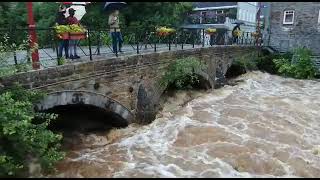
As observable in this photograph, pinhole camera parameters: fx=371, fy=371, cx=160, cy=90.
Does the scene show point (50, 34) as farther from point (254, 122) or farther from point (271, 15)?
point (271, 15)

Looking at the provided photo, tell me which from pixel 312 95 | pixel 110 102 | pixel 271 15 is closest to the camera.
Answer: pixel 110 102

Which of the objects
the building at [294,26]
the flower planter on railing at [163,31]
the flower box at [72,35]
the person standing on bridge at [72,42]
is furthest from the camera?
the building at [294,26]

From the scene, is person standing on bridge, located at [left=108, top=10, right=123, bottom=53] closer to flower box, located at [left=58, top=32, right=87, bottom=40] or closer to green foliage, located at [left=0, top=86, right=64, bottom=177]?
flower box, located at [left=58, top=32, right=87, bottom=40]

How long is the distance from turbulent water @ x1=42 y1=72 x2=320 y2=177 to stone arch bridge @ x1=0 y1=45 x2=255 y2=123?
2.30 ft

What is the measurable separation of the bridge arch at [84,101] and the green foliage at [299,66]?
42.8ft

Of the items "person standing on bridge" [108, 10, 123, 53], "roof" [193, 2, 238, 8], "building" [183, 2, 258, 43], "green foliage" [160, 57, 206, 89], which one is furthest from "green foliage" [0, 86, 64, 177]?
"roof" [193, 2, 238, 8]

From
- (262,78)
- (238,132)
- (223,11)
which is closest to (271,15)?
(262,78)

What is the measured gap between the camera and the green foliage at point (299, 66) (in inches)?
835

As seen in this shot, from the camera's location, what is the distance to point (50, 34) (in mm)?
9547

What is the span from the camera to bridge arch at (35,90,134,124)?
8938 mm

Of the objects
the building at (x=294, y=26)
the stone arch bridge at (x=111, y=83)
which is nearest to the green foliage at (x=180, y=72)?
the stone arch bridge at (x=111, y=83)

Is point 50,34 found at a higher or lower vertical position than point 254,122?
higher

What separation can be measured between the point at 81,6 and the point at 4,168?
6114 mm

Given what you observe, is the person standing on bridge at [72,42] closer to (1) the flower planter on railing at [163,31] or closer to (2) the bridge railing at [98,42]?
(2) the bridge railing at [98,42]
